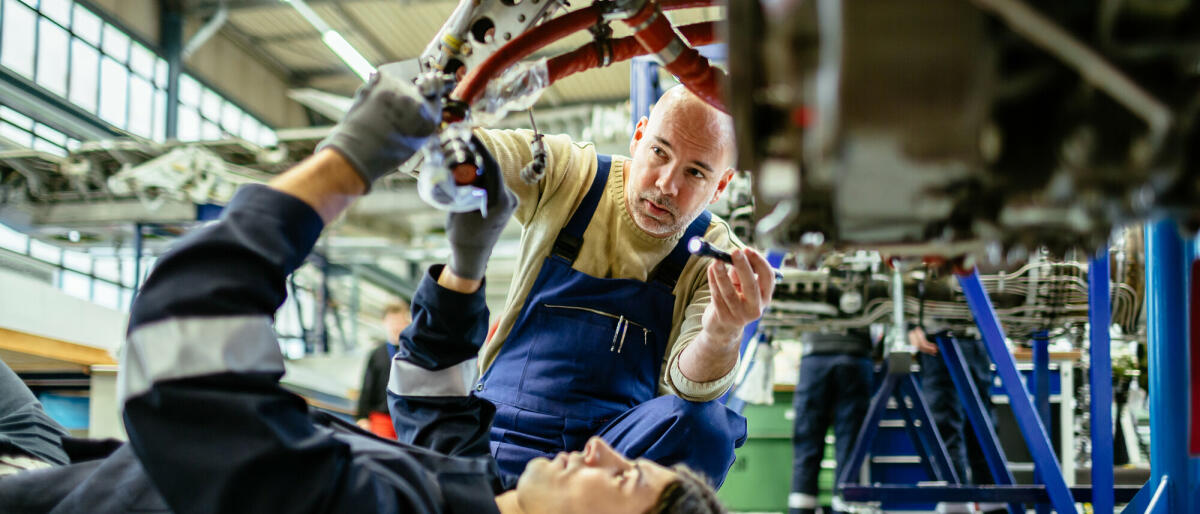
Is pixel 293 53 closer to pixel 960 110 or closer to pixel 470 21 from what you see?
pixel 470 21

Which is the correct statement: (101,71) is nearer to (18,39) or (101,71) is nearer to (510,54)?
(18,39)

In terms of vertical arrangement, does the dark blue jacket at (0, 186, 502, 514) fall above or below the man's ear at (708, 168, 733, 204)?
below

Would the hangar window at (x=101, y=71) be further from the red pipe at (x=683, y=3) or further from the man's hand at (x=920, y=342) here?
the red pipe at (x=683, y=3)

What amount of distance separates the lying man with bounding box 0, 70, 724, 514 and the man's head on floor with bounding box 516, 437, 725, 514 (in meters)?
0.09

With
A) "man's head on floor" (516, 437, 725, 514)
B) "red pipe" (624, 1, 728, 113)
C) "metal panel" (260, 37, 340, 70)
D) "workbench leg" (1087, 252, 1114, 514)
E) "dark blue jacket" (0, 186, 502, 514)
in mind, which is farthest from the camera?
"metal panel" (260, 37, 340, 70)

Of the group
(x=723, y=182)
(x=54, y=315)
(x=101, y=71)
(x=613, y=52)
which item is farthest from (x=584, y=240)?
(x=101, y=71)

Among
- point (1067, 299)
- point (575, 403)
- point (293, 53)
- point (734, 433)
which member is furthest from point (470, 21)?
point (293, 53)

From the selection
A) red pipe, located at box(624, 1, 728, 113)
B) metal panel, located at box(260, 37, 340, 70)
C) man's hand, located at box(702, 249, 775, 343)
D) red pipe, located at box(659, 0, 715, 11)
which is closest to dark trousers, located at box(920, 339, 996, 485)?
man's hand, located at box(702, 249, 775, 343)

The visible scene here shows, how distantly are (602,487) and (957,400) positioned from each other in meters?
3.91

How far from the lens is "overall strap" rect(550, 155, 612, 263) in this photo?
2.28 meters

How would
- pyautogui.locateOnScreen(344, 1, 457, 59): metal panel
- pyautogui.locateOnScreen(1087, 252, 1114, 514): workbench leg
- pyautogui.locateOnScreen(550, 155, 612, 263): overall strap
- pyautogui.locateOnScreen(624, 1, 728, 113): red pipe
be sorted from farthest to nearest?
pyautogui.locateOnScreen(344, 1, 457, 59): metal panel → pyautogui.locateOnScreen(1087, 252, 1114, 514): workbench leg → pyautogui.locateOnScreen(550, 155, 612, 263): overall strap → pyautogui.locateOnScreen(624, 1, 728, 113): red pipe

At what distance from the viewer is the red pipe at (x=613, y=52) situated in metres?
1.61

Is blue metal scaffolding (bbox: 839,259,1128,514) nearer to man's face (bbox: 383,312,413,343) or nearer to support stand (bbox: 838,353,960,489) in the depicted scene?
support stand (bbox: 838,353,960,489)

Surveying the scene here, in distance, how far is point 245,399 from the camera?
117 cm
